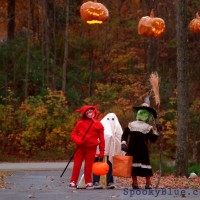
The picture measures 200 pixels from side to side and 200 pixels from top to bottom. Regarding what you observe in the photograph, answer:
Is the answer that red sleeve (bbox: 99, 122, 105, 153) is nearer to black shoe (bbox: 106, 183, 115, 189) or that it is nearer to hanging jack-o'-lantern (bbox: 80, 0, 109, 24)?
black shoe (bbox: 106, 183, 115, 189)

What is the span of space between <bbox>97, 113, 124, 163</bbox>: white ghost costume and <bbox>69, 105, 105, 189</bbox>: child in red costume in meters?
0.59

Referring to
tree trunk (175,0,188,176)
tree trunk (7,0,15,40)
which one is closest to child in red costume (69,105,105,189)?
tree trunk (175,0,188,176)

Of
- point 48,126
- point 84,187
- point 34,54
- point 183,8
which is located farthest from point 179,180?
point 34,54

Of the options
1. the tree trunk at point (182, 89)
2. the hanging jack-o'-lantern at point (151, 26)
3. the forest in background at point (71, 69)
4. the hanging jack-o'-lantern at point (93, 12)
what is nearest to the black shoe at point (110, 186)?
the tree trunk at point (182, 89)

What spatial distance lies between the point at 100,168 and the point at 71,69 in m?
27.9

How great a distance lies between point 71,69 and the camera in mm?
43562

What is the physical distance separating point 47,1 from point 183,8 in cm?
2380

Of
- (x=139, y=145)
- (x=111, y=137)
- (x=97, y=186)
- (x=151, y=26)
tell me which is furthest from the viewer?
(x=151, y=26)

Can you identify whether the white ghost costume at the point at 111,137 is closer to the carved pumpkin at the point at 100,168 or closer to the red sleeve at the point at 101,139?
the red sleeve at the point at 101,139

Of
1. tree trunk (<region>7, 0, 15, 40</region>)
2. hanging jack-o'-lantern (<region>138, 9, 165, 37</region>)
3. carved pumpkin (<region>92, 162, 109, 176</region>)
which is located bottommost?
carved pumpkin (<region>92, 162, 109, 176</region>)

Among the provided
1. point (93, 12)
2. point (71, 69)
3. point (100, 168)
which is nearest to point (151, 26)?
point (93, 12)

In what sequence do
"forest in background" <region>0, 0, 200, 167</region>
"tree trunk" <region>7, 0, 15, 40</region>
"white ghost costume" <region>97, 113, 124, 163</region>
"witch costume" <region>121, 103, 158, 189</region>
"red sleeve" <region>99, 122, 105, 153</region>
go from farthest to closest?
"tree trunk" <region>7, 0, 15, 40</region>, "forest in background" <region>0, 0, 200, 167</region>, "white ghost costume" <region>97, 113, 124, 163</region>, "red sleeve" <region>99, 122, 105, 153</region>, "witch costume" <region>121, 103, 158, 189</region>

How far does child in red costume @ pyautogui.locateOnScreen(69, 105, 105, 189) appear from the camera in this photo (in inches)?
645

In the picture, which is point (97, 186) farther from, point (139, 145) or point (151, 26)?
point (151, 26)
